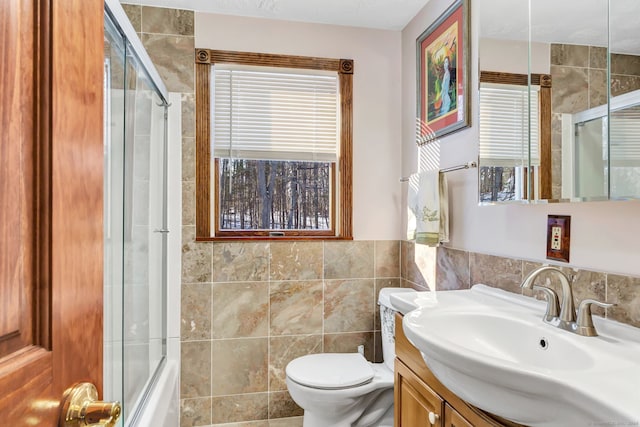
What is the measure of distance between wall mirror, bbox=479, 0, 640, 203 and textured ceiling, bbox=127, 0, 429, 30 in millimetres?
764

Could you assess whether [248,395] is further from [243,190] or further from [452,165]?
[452,165]

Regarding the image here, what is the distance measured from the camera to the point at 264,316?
2363 millimetres

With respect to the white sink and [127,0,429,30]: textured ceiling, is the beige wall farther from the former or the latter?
the white sink

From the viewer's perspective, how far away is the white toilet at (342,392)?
186 centimetres

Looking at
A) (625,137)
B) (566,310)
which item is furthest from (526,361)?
(625,137)

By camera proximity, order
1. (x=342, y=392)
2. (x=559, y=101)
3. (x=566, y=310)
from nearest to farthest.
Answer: (x=566, y=310) < (x=559, y=101) < (x=342, y=392)

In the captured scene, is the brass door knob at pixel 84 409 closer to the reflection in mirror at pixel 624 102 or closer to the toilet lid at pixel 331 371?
the reflection in mirror at pixel 624 102

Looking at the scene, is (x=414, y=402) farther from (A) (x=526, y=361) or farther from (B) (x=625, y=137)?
(B) (x=625, y=137)

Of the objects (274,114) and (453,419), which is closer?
A: (453,419)

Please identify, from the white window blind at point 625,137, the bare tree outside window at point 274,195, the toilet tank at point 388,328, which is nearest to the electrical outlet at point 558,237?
the white window blind at point 625,137

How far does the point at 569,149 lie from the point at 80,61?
129 centimetres

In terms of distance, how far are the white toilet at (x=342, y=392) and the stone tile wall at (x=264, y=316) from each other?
35 cm

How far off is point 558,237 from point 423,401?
2.28ft

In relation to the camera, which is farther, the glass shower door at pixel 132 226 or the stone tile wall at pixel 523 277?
the glass shower door at pixel 132 226
